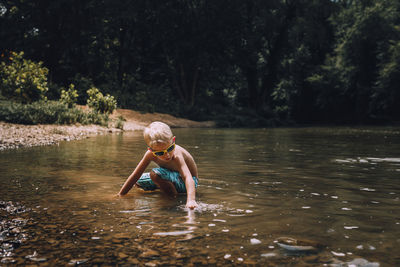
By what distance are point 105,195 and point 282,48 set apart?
3324cm

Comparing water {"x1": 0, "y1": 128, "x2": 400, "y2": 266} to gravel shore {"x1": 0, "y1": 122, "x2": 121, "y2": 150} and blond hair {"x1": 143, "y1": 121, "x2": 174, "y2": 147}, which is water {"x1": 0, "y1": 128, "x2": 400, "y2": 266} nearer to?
blond hair {"x1": 143, "y1": 121, "x2": 174, "y2": 147}

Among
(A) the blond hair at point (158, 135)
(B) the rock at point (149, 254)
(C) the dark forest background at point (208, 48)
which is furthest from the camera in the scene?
(C) the dark forest background at point (208, 48)

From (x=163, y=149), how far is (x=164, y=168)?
29.5 inches

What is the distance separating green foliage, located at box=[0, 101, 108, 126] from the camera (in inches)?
605

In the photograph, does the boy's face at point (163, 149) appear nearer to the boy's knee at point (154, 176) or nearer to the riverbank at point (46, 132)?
the boy's knee at point (154, 176)

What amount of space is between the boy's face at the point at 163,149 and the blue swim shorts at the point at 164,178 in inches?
14.1

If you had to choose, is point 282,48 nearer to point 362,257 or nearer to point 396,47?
point 396,47

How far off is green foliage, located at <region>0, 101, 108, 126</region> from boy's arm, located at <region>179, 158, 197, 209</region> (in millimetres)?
12001

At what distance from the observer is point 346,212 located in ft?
14.2

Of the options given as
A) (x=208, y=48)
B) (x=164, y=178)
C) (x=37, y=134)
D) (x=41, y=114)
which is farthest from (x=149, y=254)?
(x=208, y=48)

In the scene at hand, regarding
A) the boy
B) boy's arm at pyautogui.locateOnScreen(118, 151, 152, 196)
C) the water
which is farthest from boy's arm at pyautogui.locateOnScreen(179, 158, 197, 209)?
boy's arm at pyautogui.locateOnScreen(118, 151, 152, 196)

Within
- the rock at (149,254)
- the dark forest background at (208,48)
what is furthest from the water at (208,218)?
the dark forest background at (208,48)

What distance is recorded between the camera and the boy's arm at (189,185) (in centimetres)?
449

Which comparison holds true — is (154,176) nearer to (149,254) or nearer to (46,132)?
(149,254)
